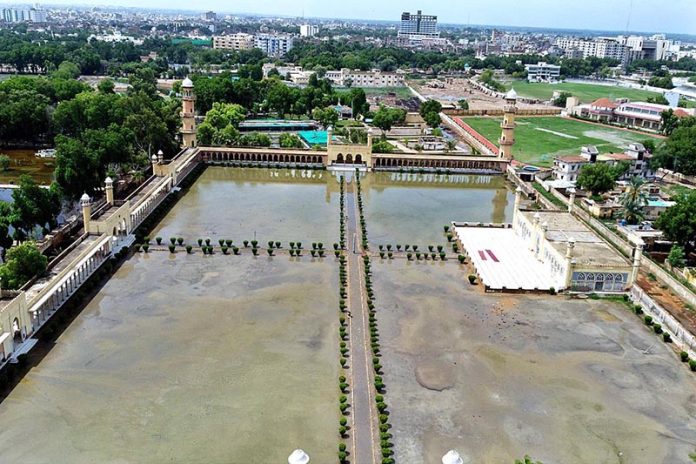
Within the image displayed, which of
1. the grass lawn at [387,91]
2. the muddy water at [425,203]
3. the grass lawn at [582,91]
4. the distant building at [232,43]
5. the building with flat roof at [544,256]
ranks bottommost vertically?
the muddy water at [425,203]

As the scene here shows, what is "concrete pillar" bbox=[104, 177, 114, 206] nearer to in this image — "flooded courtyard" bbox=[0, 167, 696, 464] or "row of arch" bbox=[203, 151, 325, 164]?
"flooded courtyard" bbox=[0, 167, 696, 464]

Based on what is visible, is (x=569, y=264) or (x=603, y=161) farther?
(x=603, y=161)

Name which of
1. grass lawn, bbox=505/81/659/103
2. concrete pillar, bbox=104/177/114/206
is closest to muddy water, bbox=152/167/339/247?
concrete pillar, bbox=104/177/114/206

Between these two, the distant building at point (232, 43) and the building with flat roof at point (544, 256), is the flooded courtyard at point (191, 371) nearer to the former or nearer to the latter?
the building with flat roof at point (544, 256)

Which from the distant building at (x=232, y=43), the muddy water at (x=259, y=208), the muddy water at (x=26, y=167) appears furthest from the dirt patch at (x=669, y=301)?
the distant building at (x=232, y=43)

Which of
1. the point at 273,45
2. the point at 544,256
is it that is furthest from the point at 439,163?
the point at 273,45

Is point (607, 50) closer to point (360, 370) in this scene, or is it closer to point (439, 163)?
point (439, 163)
